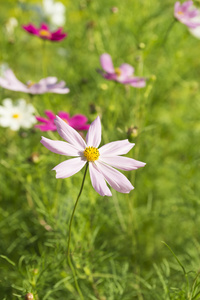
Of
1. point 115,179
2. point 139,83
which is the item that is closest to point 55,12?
point 139,83

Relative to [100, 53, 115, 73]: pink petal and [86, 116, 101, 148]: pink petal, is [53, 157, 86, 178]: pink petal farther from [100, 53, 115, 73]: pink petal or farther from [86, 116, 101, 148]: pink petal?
→ [100, 53, 115, 73]: pink petal

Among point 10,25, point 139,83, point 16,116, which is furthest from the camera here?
point 10,25

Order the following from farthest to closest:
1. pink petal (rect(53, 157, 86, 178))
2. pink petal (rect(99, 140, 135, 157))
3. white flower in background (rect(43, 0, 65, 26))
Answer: white flower in background (rect(43, 0, 65, 26)), pink petal (rect(99, 140, 135, 157)), pink petal (rect(53, 157, 86, 178))

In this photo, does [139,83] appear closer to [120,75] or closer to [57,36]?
[120,75]

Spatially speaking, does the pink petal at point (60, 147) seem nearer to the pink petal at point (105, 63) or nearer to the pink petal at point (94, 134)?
the pink petal at point (94, 134)

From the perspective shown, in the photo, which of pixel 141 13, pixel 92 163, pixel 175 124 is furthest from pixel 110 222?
pixel 141 13

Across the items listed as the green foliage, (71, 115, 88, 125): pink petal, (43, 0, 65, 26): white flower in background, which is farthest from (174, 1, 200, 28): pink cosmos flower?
(43, 0, 65, 26): white flower in background

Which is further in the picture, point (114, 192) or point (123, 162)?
point (114, 192)

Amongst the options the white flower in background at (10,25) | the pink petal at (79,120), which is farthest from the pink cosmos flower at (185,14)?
the white flower in background at (10,25)
